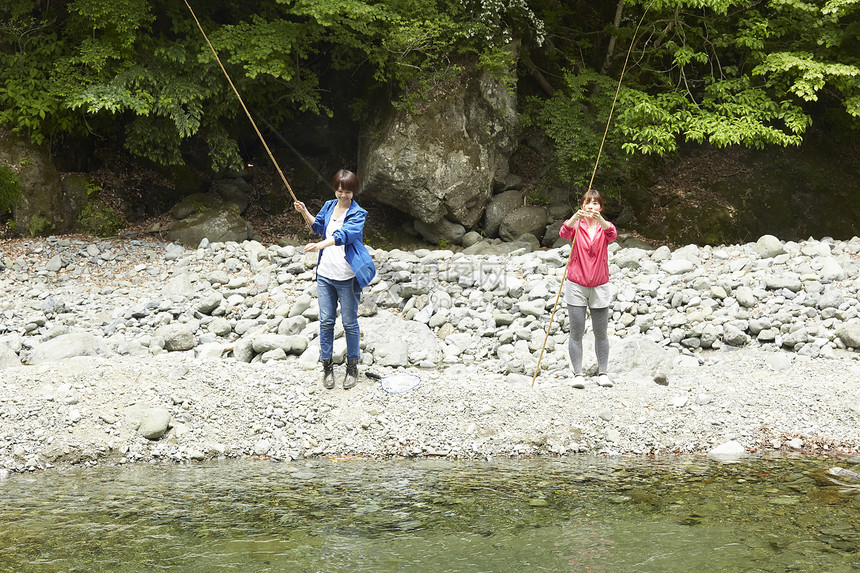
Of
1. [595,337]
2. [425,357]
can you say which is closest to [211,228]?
[425,357]

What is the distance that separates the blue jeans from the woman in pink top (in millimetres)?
1739

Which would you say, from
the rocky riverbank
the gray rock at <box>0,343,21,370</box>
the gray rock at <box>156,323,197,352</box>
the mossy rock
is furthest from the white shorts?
the mossy rock

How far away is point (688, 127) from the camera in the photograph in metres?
11.9

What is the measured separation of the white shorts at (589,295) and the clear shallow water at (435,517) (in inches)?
57.3

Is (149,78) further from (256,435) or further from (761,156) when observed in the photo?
(761,156)

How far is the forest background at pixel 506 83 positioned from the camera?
11242 millimetres

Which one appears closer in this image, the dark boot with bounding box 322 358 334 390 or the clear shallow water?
the clear shallow water

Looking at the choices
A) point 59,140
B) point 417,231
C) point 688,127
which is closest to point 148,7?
point 59,140

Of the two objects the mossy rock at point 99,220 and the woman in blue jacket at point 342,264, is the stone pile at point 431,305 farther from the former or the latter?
the mossy rock at point 99,220

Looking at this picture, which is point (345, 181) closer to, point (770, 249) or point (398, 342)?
point (398, 342)

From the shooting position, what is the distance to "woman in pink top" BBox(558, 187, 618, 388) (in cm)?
574

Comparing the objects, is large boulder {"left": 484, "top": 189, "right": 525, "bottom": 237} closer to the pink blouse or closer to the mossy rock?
the mossy rock

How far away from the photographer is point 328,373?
19.1 ft

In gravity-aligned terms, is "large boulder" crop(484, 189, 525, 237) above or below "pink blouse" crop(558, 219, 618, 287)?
above
